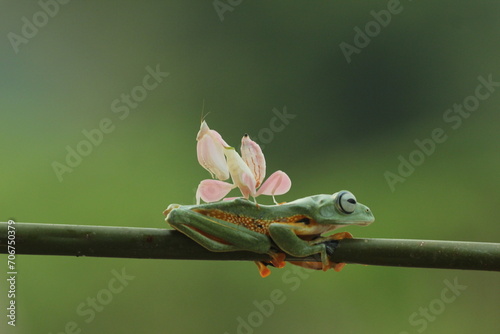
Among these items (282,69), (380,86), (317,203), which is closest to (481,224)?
(380,86)

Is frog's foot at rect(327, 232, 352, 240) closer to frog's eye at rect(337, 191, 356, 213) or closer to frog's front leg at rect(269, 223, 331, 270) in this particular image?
frog's front leg at rect(269, 223, 331, 270)

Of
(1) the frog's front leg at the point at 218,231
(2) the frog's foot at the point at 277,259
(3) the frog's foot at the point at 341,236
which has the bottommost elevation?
(3) the frog's foot at the point at 341,236

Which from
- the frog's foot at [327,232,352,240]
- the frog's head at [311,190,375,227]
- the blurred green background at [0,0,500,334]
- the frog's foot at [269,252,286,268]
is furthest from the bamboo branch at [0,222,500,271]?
the blurred green background at [0,0,500,334]

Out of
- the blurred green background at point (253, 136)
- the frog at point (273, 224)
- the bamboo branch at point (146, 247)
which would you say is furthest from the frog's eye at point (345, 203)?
the blurred green background at point (253, 136)

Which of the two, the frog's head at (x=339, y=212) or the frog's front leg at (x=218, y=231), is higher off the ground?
the frog's front leg at (x=218, y=231)

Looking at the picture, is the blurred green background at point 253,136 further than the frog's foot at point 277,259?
Yes

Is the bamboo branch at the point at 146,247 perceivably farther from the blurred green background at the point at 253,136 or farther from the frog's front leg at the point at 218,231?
the blurred green background at the point at 253,136

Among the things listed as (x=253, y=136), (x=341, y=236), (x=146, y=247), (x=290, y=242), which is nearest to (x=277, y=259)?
(x=290, y=242)

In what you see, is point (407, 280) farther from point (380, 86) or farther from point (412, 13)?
point (412, 13)
